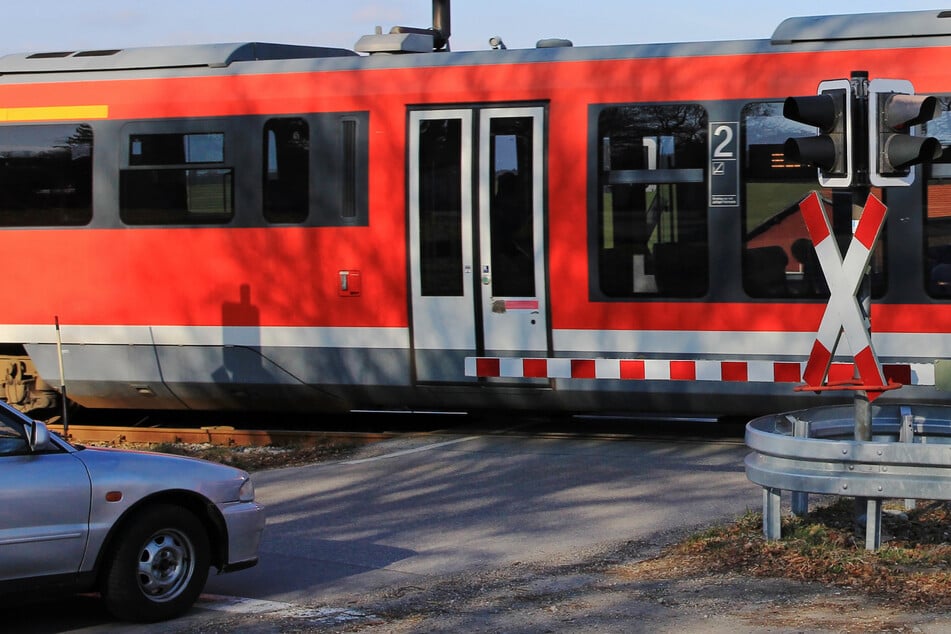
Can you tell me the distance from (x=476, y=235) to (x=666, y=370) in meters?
2.04

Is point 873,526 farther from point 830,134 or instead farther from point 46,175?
point 46,175

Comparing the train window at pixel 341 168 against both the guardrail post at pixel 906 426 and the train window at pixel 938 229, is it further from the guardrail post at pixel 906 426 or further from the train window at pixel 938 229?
the guardrail post at pixel 906 426

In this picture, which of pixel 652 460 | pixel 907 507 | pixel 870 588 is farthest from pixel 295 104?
pixel 870 588

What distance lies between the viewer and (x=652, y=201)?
12.4 meters

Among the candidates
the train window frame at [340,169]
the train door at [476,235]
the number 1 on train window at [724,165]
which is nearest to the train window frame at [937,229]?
the number 1 on train window at [724,165]

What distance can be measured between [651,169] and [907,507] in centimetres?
438

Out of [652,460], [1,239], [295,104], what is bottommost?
[652,460]

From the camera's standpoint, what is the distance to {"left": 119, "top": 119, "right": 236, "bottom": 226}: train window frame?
1338 cm

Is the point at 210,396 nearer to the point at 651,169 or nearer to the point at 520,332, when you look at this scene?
the point at 520,332

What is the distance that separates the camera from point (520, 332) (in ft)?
41.5

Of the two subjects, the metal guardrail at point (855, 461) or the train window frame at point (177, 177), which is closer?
the metal guardrail at point (855, 461)

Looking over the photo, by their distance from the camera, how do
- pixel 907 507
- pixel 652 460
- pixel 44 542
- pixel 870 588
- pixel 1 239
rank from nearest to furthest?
pixel 44 542 < pixel 870 588 < pixel 907 507 < pixel 652 460 < pixel 1 239

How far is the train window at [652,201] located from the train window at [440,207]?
1.27 m

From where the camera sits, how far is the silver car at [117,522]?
6.68m
